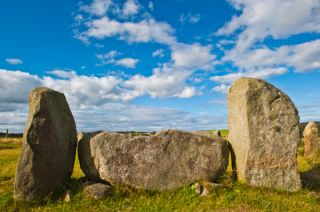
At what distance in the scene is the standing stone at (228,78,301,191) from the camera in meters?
15.9

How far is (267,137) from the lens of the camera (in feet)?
52.5

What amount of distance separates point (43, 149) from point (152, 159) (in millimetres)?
4182

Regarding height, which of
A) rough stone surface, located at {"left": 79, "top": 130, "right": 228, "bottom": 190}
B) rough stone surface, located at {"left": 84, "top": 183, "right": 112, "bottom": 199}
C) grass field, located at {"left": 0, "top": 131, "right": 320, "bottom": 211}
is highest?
rough stone surface, located at {"left": 79, "top": 130, "right": 228, "bottom": 190}

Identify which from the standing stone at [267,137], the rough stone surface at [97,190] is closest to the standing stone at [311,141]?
the standing stone at [267,137]

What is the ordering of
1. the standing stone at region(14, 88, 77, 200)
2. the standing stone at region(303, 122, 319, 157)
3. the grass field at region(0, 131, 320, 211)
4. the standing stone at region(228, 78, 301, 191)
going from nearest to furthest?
the grass field at region(0, 131, 320, 211) < the standing stone at region(14, 88, 77, 200) < the standing stone at region(228, 78, 301, 191) < the standing stone at region(303, 122, 319, 157)

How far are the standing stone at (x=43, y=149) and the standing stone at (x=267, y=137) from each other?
7.17 meters

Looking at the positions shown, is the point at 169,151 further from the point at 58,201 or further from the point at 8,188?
the point at 8,188

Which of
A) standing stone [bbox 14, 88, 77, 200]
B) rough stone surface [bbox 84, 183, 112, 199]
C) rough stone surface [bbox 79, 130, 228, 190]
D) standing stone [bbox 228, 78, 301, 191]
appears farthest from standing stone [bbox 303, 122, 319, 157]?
standing stone [bbox 14, 88, 77, 200]

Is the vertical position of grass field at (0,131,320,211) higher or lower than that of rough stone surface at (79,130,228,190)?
lower

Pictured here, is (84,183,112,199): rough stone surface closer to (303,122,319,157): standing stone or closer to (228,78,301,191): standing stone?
(228,78,301,191): standing stone

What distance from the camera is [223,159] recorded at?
53.6 feet

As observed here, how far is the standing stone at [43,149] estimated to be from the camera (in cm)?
1436

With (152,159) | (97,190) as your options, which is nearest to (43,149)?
(97,190)

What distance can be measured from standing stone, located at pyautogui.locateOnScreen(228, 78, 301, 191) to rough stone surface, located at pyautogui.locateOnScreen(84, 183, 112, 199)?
17.8 feet
